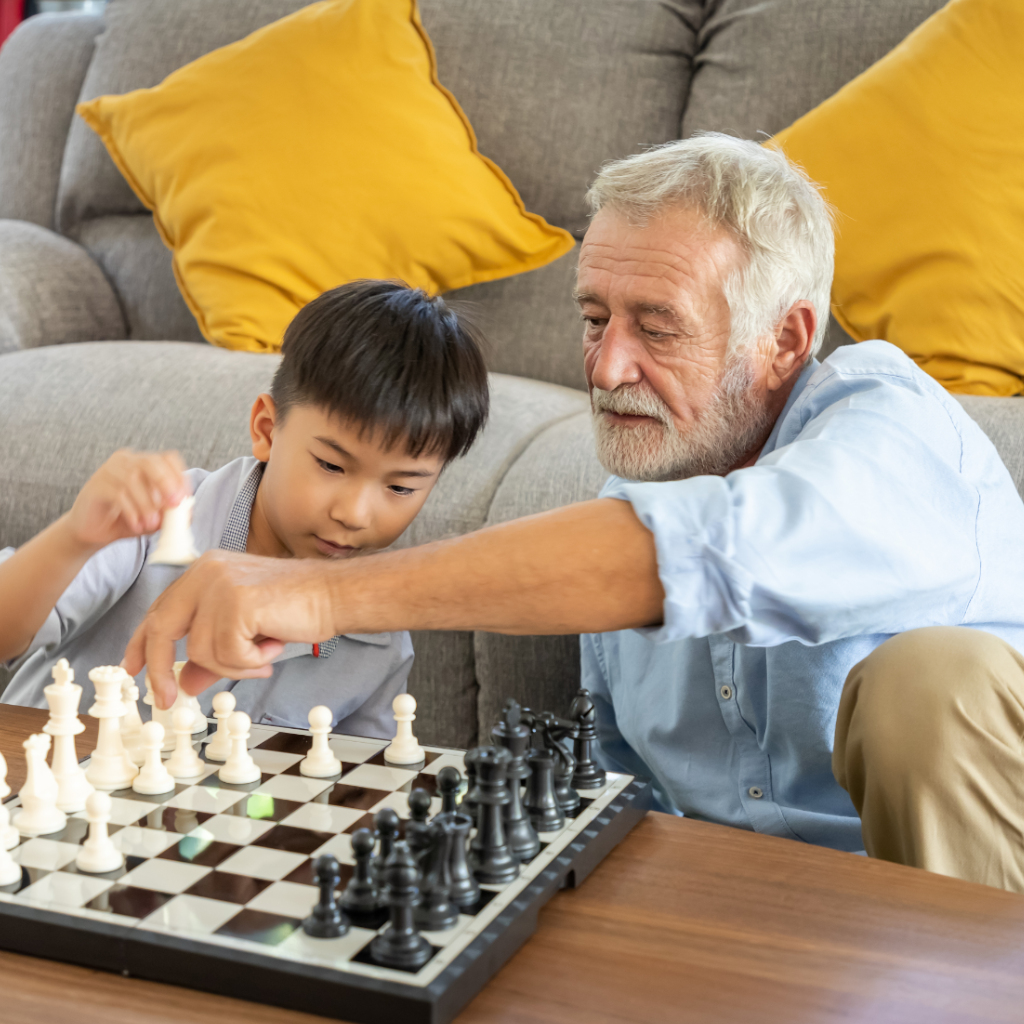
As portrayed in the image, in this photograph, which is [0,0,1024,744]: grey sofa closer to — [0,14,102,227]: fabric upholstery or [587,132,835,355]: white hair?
[0,14,102,227]: fabric upholstery

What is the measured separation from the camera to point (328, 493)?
151cm

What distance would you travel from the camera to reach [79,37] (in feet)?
9.55

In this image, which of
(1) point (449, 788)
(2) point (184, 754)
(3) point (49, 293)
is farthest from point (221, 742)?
(3) point (49, 293)

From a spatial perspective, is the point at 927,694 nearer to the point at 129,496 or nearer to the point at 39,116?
the point at 129,496

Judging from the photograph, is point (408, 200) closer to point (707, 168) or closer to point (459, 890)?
point (707, 168)

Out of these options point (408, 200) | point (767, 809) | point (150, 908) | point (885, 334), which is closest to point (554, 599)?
point (150, 908)

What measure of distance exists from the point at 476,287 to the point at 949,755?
1718 mm

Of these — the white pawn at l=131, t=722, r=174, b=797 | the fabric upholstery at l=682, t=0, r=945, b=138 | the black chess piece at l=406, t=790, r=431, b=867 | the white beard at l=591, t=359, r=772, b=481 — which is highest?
the fabric upholstery at l=682, t=0, r=945, b=138

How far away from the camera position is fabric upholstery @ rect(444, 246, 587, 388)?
247 centimetres

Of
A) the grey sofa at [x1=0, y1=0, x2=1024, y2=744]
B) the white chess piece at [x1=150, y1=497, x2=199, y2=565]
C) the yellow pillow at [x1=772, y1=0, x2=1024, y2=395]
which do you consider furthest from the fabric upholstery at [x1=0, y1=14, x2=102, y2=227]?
the white chess piece at [x1=150, y1=497, x2=199, y2=565]

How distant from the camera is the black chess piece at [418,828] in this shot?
0.82 m

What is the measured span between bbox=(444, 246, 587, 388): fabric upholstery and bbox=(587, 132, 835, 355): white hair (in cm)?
96

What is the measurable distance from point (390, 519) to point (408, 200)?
1.04 m

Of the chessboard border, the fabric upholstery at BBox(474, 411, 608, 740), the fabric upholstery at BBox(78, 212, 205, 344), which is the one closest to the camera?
the chessboard border
